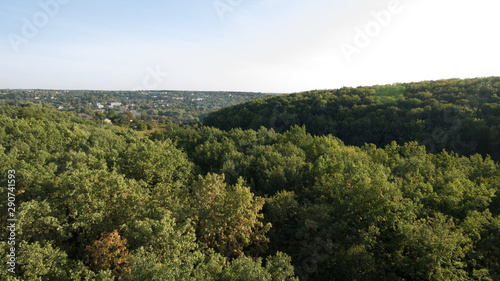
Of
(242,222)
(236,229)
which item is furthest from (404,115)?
(236,229)

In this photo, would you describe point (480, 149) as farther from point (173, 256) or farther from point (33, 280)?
point (33, 280)

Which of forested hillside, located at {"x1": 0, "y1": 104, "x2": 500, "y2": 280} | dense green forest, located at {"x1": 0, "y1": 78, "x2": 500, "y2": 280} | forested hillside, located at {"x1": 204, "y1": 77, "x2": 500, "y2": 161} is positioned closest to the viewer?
forested hillside, located at {"x1": 0, "y1": 104, "x2": 500, "y2": 280}

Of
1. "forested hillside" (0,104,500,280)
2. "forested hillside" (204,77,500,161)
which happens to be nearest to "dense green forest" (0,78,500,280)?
"forested hillside" (0,104,500,280)

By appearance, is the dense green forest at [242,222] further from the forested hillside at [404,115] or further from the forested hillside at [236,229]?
the forested hillside at [404,115]

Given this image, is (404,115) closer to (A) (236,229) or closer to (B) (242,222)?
(B) (242,222)

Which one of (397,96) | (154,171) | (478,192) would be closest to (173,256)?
(154,171)

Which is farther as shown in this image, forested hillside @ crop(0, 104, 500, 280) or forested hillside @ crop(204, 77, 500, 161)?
forested hillside @ crop(204, 77, 500, 161)

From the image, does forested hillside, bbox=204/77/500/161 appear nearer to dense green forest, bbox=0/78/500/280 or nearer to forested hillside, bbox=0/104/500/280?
dense green forest, bbox=0/78/500/280

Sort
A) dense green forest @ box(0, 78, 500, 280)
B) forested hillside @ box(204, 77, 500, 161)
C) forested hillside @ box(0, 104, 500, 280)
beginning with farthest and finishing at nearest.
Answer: forested hillside @ box(204, 77, 500, 161)
dense green forest @ box(0, 78, 500, 280)
forested hillside @ box(0, 104, 500, 280)
